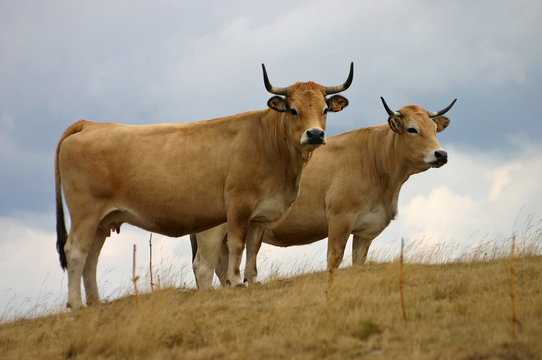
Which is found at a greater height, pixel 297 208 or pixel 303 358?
pixel 297 208

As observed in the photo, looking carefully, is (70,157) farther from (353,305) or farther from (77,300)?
(353,305)

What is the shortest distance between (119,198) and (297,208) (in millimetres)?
4264

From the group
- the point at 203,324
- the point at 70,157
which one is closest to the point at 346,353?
the point at 203,324

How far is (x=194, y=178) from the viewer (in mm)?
10969

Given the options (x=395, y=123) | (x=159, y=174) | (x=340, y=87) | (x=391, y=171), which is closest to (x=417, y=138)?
(x=395, y=123)

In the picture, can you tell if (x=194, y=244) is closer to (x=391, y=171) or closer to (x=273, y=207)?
(x=273, y=207)

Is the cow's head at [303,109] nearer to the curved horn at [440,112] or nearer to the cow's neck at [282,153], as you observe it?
the cow's neck at [282,153]

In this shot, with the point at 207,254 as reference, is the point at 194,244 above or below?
above

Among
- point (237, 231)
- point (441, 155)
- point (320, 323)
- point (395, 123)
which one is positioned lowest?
point (320, 323)

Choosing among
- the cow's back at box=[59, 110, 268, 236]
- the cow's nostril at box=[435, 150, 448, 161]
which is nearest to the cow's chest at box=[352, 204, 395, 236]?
the cow's nostril at box=[435, 150, 448, 161]

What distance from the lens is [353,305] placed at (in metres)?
9.12

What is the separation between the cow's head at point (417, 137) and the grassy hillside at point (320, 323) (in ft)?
8.38

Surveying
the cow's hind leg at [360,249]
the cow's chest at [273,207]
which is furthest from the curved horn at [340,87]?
the cow's hind leg at [360,249]

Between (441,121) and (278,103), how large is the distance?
16.4 feet
